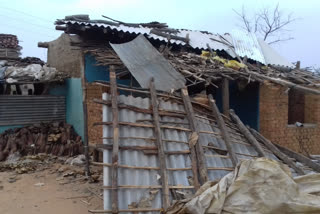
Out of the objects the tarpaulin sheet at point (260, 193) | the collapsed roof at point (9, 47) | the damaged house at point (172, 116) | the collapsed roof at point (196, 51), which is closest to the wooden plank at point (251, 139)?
the damaged house at point (172, 116)

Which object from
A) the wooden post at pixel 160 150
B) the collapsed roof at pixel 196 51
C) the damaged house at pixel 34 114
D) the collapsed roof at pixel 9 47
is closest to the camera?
the wooden post at pixel 160 150

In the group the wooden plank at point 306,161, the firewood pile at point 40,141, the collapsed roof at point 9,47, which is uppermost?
the collapsed roof at point 9,47

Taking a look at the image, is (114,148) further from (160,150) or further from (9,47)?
(9,47)

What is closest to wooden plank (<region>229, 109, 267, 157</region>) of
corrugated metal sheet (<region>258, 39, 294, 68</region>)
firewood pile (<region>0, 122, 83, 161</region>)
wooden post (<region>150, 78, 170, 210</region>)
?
wooden post (<region>150, 78, 170, 210</region>)

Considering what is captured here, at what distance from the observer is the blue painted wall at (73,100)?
9859 mm

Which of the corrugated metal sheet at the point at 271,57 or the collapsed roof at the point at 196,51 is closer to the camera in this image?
the collapsed roof at the point at 196,51

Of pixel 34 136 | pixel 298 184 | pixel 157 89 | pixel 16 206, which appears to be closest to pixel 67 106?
pixel 34 136

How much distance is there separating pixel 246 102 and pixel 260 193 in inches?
228

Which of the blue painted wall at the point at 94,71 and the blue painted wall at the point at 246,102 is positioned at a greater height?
the blue painted wall at the point at 94,71

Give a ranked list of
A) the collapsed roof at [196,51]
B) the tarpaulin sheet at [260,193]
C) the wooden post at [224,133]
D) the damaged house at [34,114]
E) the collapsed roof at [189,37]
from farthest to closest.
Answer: the damaged house at [34,114] < the collapsed roof at [189,37] < the collapsed roof at [196,51] < the wooden post at [224,133] < the tarpaulin sheet at [260,193]

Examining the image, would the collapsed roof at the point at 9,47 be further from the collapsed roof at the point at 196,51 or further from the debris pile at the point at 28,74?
the collapsed roof at the point at 196,51

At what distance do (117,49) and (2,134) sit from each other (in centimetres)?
606

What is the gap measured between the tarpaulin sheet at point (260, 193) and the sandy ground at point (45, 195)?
335cm

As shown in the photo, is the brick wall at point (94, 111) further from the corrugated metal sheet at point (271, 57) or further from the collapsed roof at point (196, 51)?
the corrugated metal sheet at point (271, 57)
